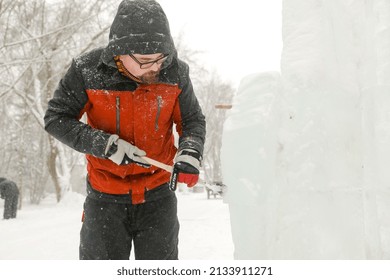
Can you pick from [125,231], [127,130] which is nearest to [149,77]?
[127,130]

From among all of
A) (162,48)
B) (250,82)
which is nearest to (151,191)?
(162,48)

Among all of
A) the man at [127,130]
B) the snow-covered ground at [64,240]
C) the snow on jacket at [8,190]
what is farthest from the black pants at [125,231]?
the snow on jacket at [8,190]

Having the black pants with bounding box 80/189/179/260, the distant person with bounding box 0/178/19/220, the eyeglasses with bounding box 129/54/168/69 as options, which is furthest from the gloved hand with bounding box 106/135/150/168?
the distant person with bounding box 0/178/19/220

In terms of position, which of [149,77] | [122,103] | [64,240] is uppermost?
[149,77]

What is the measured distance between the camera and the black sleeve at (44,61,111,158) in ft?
6.40

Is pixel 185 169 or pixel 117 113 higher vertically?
pixel 117 113

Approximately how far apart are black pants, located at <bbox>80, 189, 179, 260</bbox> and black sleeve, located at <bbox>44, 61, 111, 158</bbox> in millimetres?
311

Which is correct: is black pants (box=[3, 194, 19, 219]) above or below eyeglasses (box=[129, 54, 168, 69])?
below

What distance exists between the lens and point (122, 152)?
1.88 m

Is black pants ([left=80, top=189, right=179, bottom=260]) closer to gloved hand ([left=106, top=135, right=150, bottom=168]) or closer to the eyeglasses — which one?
gloved hand ([left=106, top=135, right=150, bottom=168])

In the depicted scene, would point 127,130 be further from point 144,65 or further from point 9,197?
point 9,197

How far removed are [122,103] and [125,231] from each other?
602mm

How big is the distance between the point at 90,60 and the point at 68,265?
937mm

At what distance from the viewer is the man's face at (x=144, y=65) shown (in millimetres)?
1898
